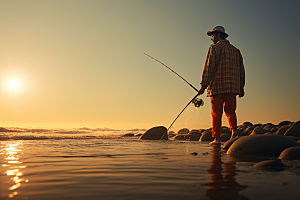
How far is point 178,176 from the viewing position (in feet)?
6.95

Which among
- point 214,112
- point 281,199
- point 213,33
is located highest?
point 213,33

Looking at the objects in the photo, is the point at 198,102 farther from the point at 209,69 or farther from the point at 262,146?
the point at 262,146

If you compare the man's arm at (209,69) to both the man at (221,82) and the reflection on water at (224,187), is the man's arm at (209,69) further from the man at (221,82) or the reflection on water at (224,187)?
the reflection on water at (224,187)

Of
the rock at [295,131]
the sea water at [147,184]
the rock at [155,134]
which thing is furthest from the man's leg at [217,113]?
the rock at [295,131]

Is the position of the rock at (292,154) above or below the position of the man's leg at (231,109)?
below

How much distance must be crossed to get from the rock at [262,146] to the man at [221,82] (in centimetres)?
155

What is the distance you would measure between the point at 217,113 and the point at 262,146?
1814 millimetres

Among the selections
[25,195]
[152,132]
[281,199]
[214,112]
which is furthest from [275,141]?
[152,132]

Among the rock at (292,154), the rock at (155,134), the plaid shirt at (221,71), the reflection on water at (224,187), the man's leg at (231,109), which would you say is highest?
the plaid shirt at (221,71)

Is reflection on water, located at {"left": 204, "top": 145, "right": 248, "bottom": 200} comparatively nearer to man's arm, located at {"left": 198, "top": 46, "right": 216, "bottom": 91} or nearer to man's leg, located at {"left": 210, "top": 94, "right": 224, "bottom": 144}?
man's leg, located at {"left": 210, "top": 94, "right": 224, "bottom": 144}

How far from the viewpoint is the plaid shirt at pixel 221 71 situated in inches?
233

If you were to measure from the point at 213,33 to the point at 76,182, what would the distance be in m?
5.38

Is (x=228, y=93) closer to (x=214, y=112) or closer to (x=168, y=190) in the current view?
(x=214, y=112)

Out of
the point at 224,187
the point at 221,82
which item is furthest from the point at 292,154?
the point at 221,82
